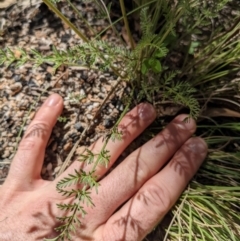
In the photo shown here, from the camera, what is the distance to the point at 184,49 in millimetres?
1414

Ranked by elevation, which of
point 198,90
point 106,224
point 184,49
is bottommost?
point 106,224

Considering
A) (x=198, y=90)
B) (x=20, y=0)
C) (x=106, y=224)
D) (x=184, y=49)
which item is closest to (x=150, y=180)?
(x=106, y=224)

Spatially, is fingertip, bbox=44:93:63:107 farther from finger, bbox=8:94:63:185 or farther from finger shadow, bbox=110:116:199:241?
finger shadow, bbox=110:116:199:241

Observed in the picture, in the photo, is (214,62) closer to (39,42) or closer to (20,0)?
(39,42)

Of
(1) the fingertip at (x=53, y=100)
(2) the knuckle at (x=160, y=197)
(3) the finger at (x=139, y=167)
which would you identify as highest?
(1) the fingertip at (x=53, y=100)

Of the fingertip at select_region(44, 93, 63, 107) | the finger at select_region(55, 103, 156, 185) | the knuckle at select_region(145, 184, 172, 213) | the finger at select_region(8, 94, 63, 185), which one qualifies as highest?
the fingertip at select_region(44, 93, 63, 107)

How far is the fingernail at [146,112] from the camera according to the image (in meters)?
1.28

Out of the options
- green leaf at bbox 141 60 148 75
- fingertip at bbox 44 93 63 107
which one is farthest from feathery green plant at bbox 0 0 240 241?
fingertip at bbox 44 93 63 107

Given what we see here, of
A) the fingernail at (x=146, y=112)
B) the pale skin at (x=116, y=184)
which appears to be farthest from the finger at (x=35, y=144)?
the fingernail at (x=146, y=112)

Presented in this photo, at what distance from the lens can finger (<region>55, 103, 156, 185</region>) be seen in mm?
1259

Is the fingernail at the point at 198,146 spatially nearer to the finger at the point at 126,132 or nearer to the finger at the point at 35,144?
the finger at the point at 126,132

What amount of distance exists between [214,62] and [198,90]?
0.10 m

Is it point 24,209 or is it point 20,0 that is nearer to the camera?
point 24,209

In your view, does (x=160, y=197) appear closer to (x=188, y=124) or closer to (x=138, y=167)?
(x=138, y=167)
